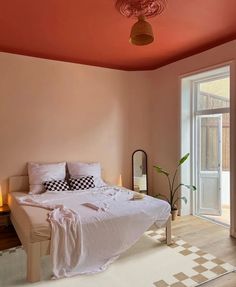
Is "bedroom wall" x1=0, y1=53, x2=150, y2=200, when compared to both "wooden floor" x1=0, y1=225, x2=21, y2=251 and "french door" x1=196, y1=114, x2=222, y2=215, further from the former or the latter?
"french door" x1=196, y1=114, x2=222, y2=215

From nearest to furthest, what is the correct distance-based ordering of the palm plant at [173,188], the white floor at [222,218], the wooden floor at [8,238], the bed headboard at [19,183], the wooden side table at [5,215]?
the wooden floor at [8,238] < the wooden side table at [5,215] < the bed headboard at [19,183] < the white floor at [222,218] < the palm plant at [173,188]

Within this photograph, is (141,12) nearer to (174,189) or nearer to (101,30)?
(101,30)

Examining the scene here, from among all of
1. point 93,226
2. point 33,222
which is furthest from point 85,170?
point 33,222

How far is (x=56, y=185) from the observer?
3.70 meters

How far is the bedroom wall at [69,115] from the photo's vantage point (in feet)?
12.5

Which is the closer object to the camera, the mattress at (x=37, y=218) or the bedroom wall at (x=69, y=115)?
the mattress at (x=37, y=218)

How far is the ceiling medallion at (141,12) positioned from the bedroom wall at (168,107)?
1532 mm

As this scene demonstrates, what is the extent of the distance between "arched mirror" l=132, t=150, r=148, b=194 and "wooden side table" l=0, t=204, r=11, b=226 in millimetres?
2277

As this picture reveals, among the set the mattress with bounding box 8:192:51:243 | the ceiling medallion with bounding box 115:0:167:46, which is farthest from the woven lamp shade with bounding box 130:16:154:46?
the mattress with bounding box 8:192:51:243

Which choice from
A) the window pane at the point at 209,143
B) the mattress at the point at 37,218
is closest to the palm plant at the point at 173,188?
the window pane at the point at 209,143

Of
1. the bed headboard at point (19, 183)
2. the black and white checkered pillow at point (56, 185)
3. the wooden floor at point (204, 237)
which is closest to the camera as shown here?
the wooden floor at point (204, 237)

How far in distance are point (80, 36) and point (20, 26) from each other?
0.73 m

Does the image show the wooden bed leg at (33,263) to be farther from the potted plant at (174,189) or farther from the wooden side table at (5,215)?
the potted plant at (174,189)

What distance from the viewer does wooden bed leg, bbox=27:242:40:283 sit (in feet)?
7.59
